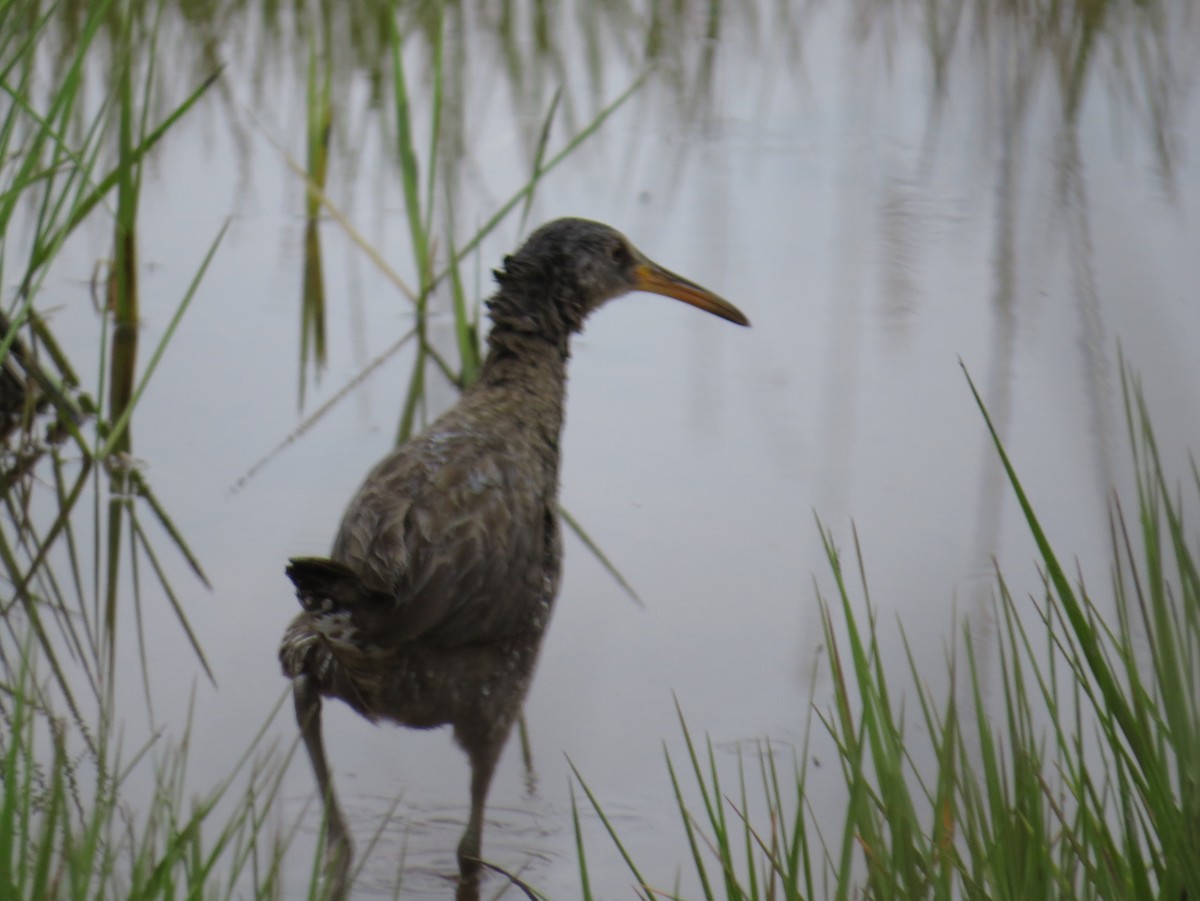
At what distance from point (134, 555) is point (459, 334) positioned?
1.24 meters

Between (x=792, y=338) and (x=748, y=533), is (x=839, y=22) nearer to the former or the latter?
(x=792, y=338)

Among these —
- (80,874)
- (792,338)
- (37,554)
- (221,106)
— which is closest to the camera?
(80,874)

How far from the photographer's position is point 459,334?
16.3 feet

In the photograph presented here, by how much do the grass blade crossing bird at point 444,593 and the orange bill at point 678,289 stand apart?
2.40 ft

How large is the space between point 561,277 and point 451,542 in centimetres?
108

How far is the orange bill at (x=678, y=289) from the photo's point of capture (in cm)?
440

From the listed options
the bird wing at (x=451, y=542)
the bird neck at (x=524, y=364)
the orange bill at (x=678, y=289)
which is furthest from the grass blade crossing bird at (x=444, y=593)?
the orange bill at (x=678, y=289)

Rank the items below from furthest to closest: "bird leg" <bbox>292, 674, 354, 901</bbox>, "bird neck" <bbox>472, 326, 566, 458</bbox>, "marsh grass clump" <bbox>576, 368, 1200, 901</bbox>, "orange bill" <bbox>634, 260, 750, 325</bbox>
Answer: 1. "orange bill" <bbox>634, 260, 750, 325</bbox>
2. "bird neck" <bbox>472, 326, 566, 458</bbox>
3. "bird leg" <bbox>292, 674, 354, 901</bbox>
4. "marsh grass clump" <bbox>576, 368, 1200, 901</bbox>

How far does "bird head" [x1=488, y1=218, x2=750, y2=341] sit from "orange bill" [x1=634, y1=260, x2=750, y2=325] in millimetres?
65

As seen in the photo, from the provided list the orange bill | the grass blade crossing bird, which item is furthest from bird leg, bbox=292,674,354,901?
the orange bill

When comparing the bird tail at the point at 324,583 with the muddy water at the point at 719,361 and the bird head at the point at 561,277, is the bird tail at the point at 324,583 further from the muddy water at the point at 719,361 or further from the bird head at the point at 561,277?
the bird head at the point at 561,277

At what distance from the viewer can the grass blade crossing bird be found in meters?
3.10

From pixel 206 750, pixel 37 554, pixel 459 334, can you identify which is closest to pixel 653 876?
pixel 206 750

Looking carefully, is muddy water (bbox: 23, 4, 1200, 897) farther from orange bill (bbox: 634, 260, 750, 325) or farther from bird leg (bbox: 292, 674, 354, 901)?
orange bill (bbox: 634, 260, 750, 325)
